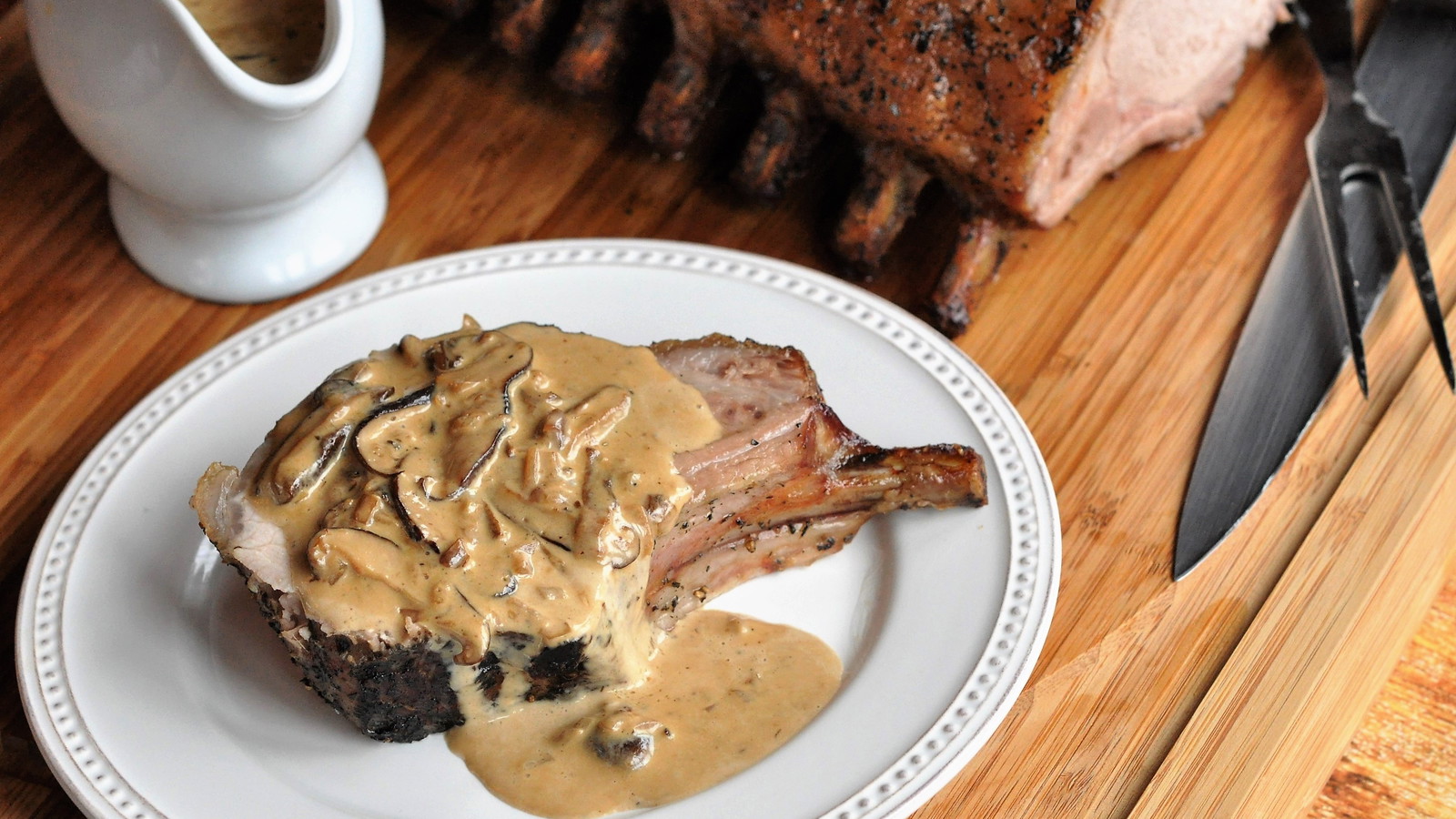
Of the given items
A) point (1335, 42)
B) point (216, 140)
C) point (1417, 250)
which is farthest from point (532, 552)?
point (1335, 42)

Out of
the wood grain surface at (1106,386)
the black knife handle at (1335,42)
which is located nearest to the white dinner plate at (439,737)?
the wood grain surface at (1106,386)

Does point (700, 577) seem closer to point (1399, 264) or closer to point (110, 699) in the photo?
point (110, 699)

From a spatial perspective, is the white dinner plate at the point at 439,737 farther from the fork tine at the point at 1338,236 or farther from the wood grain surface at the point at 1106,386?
the fork tine at the point at 1338,236

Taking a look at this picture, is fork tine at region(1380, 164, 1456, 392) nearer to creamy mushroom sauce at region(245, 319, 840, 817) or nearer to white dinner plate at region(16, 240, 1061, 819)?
white dinner plate at region(16, 240, 1061, 819)

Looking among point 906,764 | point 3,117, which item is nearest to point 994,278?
point 906,764

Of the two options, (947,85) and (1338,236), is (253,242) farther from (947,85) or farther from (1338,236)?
(1338,236)

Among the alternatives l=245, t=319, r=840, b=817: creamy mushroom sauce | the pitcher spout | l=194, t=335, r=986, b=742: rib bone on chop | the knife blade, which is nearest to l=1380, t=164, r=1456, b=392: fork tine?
the knife blade
